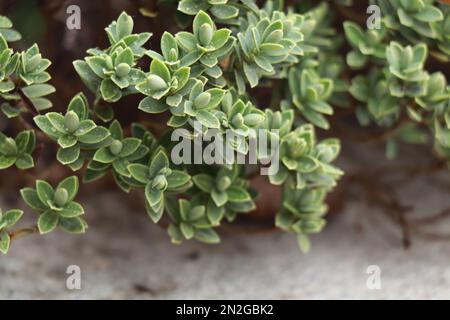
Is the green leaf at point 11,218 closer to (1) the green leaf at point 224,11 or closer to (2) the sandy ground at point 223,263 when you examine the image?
(2) the sandy ground at point 223,263

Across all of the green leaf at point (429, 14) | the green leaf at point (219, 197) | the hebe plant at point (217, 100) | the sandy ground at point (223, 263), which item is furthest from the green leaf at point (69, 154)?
the green leaf at point (429, 14)

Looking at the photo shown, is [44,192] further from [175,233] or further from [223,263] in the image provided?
[223,263]

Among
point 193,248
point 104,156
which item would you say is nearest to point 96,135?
point 104,156

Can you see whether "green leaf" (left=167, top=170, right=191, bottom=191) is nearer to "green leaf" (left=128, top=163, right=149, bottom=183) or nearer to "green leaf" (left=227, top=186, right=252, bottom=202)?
"green leaf" (left=128, top=163, right=149, bottom=183)

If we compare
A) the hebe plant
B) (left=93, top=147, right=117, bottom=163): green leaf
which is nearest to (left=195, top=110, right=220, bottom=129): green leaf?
the hebe plant

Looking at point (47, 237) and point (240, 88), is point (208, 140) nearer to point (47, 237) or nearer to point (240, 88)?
point (240, 88)

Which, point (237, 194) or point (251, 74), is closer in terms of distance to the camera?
point (251, 74)

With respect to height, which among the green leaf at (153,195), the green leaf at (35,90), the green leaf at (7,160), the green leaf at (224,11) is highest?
the green leaf at (224,11)

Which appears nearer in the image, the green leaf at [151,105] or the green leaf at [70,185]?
the green leaf at [151,105]

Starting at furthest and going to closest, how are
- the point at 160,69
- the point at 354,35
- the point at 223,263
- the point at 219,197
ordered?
1. the point at 223,263
2. the point at 354,35
3. the point at 219,197
4. the point at 160,69
